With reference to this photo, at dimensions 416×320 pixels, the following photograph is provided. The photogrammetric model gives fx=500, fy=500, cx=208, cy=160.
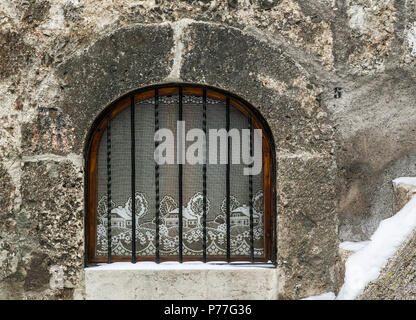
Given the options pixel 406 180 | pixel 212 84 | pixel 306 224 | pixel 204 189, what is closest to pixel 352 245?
pixel 306 224

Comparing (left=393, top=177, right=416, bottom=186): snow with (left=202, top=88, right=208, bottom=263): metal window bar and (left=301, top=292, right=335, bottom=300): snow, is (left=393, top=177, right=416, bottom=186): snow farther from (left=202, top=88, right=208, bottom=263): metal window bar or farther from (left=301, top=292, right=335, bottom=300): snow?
(left=202, top=88, right=208, bottom=263): metal window bar

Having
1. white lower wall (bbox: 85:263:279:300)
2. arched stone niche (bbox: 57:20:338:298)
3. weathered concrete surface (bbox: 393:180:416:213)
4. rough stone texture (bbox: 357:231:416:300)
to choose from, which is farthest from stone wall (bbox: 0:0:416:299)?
rough stone texture (bbox: 357:231:416:300)

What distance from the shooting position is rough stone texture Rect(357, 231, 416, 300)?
178 cm

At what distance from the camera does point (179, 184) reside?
2.49 m

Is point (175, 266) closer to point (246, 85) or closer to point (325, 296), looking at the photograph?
point (325, 296)

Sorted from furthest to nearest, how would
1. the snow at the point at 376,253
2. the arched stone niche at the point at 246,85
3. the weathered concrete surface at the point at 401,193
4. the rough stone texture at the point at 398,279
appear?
the arched stone niche at the point at 246,85
the weathered concrete surface at the point at 401,193
the snow at the point at 376,253
the rough stone texture at the point at 398,279

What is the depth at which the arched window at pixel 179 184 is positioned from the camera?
2.49 m

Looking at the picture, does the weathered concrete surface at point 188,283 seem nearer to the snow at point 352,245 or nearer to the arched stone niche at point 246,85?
the arched stone niche at point 246,85

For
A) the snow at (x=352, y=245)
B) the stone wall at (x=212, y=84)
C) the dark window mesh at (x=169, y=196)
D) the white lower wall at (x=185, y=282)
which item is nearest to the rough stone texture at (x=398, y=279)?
the snow at (x=352, y=245)

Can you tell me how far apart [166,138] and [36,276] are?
0.91 meters

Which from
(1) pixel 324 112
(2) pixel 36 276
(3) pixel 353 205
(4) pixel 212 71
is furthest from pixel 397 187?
(2) pixel 36 276

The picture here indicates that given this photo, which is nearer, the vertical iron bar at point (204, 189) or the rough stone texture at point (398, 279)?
the rough stone texture at point (398, 279)

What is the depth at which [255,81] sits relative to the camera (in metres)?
2.34

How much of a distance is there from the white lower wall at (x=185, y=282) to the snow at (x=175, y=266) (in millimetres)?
10
